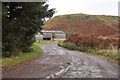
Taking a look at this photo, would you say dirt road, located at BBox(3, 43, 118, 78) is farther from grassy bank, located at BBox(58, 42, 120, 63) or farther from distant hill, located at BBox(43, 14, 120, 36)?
distant hill, located at BBox(43, 14, 120, 36)

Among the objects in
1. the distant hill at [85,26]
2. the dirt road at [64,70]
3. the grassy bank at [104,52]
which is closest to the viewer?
the dirt road at [64,70]

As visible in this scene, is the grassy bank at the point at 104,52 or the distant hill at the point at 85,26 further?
the distant hill at the point at 85,26

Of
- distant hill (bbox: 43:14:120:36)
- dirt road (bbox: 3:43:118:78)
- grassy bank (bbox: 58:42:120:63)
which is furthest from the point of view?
distant hill (bbox: 43:14:120:36)

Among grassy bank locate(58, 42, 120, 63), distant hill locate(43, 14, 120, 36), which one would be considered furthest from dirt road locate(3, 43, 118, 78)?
distant hill locate(43, 14, 120, 36)

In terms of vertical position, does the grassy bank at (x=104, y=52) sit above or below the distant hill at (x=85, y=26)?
below

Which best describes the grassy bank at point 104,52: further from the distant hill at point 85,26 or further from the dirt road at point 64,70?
the distant hill at point 85,26

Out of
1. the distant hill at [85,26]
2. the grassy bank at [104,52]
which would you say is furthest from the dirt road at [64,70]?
the distant hill at [85,26]

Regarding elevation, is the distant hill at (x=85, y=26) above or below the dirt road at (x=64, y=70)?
above

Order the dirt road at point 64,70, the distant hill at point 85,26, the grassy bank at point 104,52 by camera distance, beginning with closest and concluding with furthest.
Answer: the dirt road at point 64,70 < the grassy bank at point 104,52 < the distant hill at point 85,26

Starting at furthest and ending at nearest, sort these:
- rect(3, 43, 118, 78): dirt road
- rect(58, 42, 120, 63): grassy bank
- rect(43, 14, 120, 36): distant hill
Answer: rect(43, 14, 120, 36): distant hill → rect(58, 42, 120, 63): grassy bank → rect(3, 43, 118, 78): dirt road

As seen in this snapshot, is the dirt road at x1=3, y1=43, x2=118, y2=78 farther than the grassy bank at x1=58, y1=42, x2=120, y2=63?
No

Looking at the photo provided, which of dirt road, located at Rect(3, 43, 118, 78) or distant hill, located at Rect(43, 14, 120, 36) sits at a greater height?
distant hill, located at Rect(43, 14, 120, 36)

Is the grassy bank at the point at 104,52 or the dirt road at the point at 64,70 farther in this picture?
the grassy bank at the point at 104,52

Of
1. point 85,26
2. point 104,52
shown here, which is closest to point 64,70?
point 104,52
